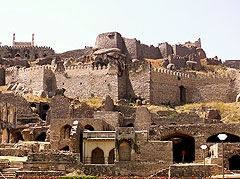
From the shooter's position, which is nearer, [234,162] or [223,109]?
[234,162]

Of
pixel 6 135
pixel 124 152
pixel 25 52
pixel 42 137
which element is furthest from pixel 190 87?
pixel 25 52

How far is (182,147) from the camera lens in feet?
131

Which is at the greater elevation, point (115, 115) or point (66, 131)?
point (115, 115)

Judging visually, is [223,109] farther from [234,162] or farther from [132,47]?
[132,47]

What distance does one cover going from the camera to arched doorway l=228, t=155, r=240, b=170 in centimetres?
3378

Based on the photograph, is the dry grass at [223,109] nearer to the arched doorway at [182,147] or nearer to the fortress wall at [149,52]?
the arched doorway at [182,147]

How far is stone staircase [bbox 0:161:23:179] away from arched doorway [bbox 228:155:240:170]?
14.8 meters

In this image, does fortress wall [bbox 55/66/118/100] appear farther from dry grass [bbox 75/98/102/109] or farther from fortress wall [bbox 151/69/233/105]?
fortress wall [bbox 151/69/233/105]

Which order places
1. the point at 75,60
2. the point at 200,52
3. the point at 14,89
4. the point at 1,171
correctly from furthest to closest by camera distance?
the point at 200,52, the point at 75,60, the point at 14,89, the point at 1,171

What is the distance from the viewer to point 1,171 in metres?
29.0

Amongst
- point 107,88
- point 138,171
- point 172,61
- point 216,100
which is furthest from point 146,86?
point 138,171

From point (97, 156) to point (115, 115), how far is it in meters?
7.14

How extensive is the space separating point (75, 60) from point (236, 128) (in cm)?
3977

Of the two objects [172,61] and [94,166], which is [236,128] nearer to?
[94,166]
